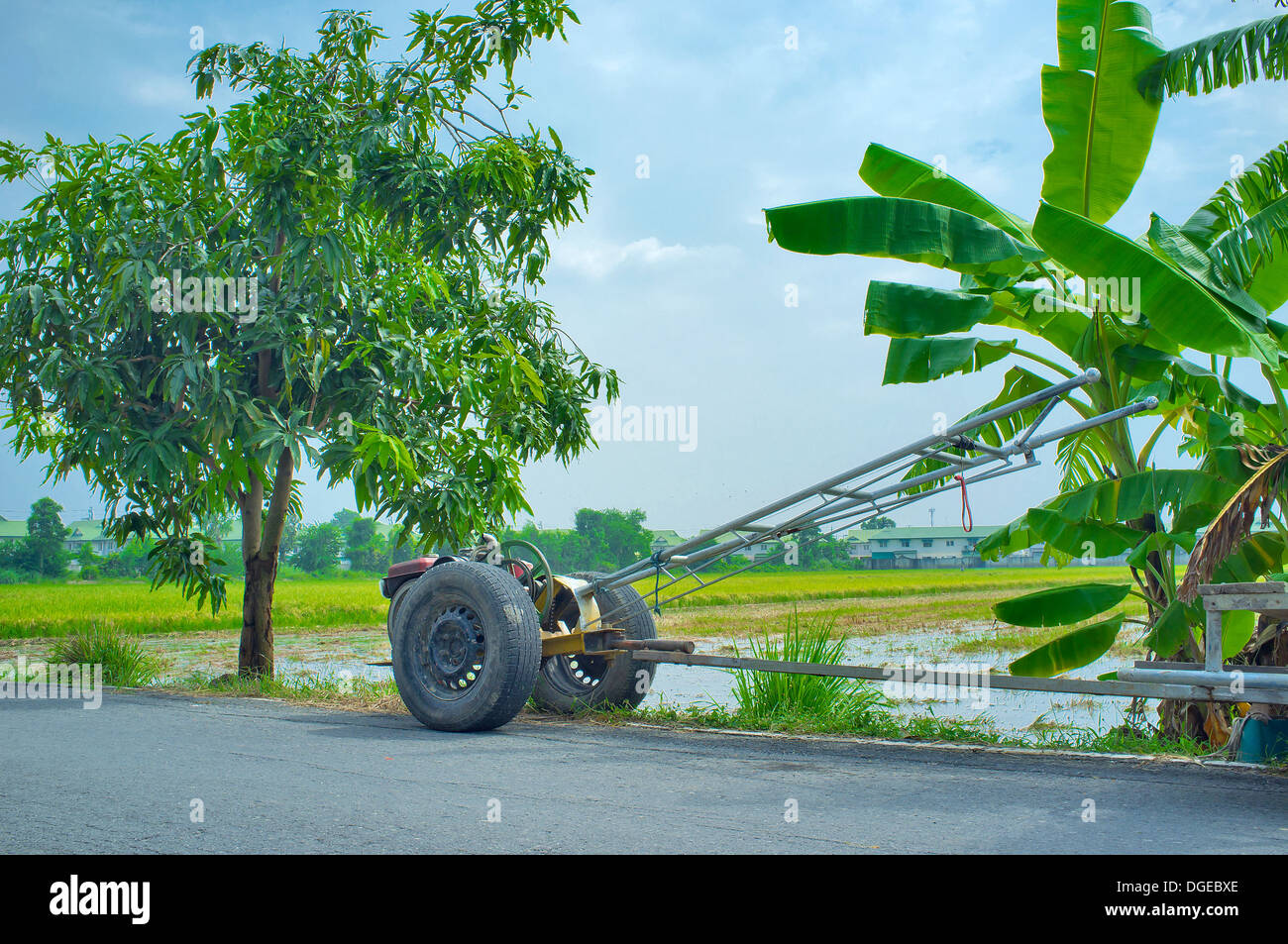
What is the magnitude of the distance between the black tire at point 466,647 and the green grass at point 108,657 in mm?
5693

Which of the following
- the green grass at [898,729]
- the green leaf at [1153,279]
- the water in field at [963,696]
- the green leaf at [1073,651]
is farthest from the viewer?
the water in field at [963,696]

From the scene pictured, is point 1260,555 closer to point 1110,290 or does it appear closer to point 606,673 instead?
point 1110,290

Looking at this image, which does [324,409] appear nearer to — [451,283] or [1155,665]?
[451,283]

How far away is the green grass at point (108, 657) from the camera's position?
12242mm

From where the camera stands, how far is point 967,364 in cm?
841

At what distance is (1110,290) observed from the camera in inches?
274

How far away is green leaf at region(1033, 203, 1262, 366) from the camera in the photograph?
629 centimetres

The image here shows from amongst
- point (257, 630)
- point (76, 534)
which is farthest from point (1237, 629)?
point (76, 534)

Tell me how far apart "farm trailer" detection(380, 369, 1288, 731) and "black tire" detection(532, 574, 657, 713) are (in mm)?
11

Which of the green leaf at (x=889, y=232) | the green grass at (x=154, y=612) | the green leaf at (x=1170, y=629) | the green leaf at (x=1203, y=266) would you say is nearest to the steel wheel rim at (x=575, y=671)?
the green leaf at (x=889, y=232)

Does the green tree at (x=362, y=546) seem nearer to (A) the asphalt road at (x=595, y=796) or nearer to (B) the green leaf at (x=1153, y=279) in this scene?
(A) the asphalt road at (x=595, y=796)

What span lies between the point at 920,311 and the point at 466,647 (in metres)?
4.06

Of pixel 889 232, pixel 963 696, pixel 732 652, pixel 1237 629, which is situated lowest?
Result: pixel 963 696

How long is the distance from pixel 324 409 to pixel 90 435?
2.40 m
